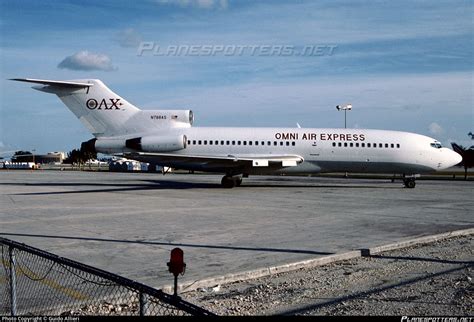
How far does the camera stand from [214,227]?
45.5ft

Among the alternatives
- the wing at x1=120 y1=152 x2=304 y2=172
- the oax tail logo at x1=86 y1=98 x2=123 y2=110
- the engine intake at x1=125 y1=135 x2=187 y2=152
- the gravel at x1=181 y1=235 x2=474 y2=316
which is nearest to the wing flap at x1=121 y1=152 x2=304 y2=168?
the wing at x1=120 y1=152 x2=304 y2=172

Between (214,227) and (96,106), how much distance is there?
1787cm

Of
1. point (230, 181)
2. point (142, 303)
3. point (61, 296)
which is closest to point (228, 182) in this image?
point (230, 181)

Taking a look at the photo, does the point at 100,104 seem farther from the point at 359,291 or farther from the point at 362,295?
the point at 362,295

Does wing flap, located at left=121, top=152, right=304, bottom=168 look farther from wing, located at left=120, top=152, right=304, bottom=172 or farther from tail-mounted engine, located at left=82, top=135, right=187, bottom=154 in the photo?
tail-mounted engine, located at left=82, top=135, right=187, bottom=154

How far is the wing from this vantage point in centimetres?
2775

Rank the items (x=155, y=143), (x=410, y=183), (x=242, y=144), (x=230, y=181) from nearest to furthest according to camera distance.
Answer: (x=155, y=143), (x=242, y=144), (x=230, y=181), (x=410, y=183)

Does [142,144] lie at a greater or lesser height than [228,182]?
greater

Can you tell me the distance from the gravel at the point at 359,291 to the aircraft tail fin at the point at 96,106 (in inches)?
887

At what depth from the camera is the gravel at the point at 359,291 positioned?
20.7ft

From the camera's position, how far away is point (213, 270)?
8508 mm

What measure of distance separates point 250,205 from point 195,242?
8669 mm

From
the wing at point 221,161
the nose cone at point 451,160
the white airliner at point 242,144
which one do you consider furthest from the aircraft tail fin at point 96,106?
the nose cone at point 451,160

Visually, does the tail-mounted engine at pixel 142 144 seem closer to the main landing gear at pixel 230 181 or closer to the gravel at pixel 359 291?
the main landing gear at pixel 230 181
